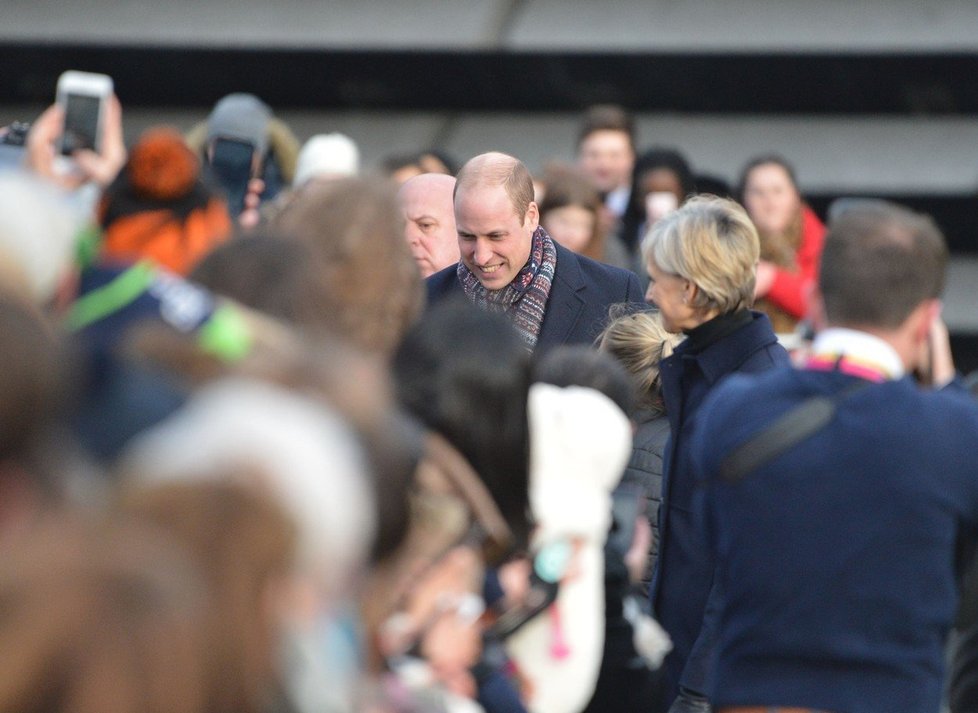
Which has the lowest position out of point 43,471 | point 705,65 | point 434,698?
point 434,698

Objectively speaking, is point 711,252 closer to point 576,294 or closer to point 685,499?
point 685,499

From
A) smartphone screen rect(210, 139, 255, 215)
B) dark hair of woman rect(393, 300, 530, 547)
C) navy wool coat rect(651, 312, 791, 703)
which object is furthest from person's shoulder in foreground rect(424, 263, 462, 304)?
dark hair of woman rect(393, 300, 530, 547)

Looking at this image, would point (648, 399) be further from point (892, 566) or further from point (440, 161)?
point (440, 161)

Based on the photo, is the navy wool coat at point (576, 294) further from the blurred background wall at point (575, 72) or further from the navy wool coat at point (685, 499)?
the blurred background wall at point (575, 72)

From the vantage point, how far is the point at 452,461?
2.32 metres

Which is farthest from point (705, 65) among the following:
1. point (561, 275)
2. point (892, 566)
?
point (892, 566)

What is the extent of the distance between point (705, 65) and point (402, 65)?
1.56m

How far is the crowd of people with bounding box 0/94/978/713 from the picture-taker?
1242 millimetres

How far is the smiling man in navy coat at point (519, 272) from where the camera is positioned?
14.4 feet

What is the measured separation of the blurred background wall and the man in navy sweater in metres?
5.80

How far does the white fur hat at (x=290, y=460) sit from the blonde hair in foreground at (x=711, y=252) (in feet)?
7.75

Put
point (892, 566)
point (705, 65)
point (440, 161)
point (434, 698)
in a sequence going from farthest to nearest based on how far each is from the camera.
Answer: point (705, 65) → point (440, 161) → point (892, 566) → point (434, 698)

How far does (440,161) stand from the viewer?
6.61 m

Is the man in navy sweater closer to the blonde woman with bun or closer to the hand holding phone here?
the blonde woman with bun
